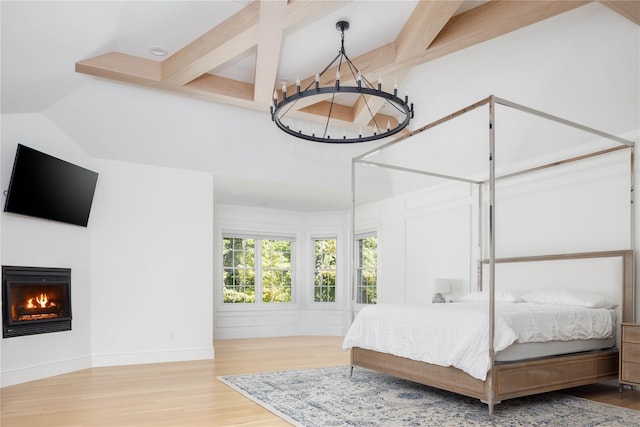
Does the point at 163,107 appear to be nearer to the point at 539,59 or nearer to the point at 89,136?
the point at 89,136

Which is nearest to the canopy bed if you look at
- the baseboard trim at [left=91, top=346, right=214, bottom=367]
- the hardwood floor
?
the hardwood floor

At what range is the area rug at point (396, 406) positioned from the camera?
3557 mm

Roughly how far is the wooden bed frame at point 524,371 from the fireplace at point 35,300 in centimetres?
329

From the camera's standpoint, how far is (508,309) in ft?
13.8

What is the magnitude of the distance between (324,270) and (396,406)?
18.7 ft

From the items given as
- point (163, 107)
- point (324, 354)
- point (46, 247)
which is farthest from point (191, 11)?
point (324, 354)

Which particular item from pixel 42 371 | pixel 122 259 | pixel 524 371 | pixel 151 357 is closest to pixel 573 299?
pixel 524 371

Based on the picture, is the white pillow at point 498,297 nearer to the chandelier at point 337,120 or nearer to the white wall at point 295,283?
the chandelier at point 337,120

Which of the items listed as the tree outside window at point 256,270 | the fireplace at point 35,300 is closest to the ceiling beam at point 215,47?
the fireplace at point 35,300

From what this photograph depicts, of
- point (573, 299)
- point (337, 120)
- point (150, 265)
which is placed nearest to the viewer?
point (573, 299)

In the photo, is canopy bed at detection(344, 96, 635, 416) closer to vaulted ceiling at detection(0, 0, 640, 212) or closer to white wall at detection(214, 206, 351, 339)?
vaulted ceiling at detection(0, 0, 640, 212)

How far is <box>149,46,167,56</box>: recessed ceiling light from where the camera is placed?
482 centimetres

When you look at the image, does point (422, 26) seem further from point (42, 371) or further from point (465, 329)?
point (42, 371)

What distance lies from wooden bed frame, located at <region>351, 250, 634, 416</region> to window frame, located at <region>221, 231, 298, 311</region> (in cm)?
430
